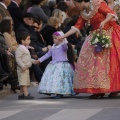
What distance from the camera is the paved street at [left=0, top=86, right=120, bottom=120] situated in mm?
10844

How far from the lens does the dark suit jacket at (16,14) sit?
18.1 meters

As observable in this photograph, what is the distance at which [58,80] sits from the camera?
14.0 meters

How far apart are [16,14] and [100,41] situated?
5059 millimetres

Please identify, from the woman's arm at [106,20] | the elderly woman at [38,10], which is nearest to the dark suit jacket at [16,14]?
the elderly woman at [38,10]

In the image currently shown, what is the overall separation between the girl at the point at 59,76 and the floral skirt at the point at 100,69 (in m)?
0.30

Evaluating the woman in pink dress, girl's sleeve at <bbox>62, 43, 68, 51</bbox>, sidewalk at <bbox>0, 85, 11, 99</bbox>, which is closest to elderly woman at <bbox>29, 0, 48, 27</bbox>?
sidewalk at <bbox>0, 85, 11, 99</bbox>

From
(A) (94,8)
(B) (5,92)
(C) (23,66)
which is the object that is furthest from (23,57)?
(A) (94,8)

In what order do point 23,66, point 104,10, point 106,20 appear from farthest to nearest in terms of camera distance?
point 23,66
point 104,10
point 106,20

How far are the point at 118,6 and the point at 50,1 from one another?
17.3ft

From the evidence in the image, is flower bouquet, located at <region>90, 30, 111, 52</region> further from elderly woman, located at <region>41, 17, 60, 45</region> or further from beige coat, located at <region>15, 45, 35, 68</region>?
elderly woman, located at <region>41, 17, 60, 45</region>

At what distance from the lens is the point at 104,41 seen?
44.0 ft

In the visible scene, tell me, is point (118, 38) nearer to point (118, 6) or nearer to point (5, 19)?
point (5, 19)

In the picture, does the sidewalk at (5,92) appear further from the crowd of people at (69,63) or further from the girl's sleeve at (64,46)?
the girl's sleeve at (64,46)

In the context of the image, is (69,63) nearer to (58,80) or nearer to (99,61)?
(58,80)
